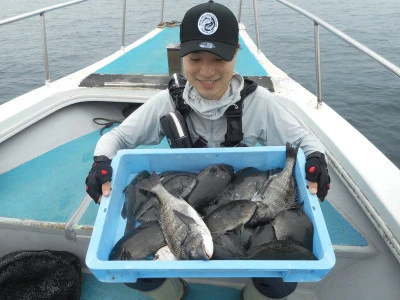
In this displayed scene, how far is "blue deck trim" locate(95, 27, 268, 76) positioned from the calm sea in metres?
3.94

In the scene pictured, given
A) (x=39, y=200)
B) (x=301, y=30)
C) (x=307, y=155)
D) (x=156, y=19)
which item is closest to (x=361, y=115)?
(x=307, y=155)

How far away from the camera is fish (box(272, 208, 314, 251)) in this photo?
1.60 meters

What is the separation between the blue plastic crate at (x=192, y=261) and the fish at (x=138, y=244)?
0.07 m

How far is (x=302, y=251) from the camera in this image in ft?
4.85

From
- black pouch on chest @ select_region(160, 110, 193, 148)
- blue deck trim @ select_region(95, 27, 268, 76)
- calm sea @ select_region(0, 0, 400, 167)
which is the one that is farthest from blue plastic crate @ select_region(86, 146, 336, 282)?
calm sea @ select_region(0, 0, 400, 167)

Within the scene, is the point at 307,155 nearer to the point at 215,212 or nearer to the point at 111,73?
the point at 215,212

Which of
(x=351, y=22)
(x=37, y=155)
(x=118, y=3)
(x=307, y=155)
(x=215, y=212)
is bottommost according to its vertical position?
(x=37, y=155)

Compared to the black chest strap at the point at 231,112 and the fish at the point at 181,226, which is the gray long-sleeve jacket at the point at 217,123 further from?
the fish at the point at 181,226

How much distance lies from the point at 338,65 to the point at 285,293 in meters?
11.3

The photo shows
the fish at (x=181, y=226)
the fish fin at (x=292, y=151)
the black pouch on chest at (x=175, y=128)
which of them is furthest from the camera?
the black pouch on chest at (x=175, y=128)

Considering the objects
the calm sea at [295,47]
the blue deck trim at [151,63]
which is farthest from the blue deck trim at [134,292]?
the calm sea at [295,47]

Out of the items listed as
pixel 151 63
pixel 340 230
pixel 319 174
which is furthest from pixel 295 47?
pixel 319 174

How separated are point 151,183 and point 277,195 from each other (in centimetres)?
74

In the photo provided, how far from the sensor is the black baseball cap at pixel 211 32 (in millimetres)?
1773
